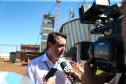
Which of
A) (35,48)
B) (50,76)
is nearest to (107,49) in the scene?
(50,76)

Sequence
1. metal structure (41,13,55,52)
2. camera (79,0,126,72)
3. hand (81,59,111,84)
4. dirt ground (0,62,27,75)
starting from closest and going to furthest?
1. camera (79,0,126,72)
2. hand (81,59,111,84)
3. dirt ground (0,62,27,75)
4. metal structure (41,13,55,52)

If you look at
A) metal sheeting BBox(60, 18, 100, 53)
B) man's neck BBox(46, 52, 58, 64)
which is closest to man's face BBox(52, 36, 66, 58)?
man's neck BBox(46, 52, 58, 64)

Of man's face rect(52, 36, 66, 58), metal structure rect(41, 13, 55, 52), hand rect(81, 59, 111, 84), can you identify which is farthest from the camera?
metal structure rect(41, 13, 55, 52)

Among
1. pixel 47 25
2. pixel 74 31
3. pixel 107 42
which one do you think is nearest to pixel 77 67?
pixel 107 42

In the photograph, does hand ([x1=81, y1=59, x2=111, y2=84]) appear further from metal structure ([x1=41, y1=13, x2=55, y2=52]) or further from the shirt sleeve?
metal structure ([x1=41, y1=13, x2=55, y2=52])

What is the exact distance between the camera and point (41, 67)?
2066 millimetres

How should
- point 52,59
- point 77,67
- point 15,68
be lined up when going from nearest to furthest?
point 77,67 → point 52,59 → point 15,68

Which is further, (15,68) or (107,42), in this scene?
(15,68)

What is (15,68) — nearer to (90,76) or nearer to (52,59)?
(52,59)

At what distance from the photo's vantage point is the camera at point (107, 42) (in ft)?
2.10

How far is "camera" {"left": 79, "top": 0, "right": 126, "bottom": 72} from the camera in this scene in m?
0.64

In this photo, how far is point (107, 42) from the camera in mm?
726

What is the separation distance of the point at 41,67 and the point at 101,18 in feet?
4.27

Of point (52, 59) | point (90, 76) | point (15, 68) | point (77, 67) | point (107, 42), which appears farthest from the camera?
point (15, 68)
